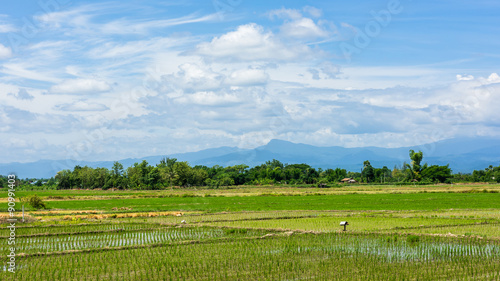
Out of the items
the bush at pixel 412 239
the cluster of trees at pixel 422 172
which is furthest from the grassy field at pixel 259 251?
the cluster of trees at pixel 422 172

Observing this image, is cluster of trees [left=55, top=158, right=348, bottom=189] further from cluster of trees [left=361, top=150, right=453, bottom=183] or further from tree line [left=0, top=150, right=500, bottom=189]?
cluster of trees [left=361, top=150, right=453, bottom=183]

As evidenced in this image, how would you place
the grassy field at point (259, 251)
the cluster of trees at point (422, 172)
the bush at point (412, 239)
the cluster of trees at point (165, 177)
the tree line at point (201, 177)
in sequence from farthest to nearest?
the cluster of trees at point (422, 172)
the tree line at point (201, 177)
the cluster of trees at point (165, 177)
the bush at point (412, 239)
the grassy field at point (259, 251)

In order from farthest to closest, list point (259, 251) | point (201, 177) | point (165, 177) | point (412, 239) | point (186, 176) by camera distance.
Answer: point (201, 177)
point (186, 176)
point (165, 177)
point (412, 239)
point (259, 251)

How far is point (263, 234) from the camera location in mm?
17172

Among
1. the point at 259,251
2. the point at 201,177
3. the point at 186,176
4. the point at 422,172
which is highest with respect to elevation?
the point at 422,172

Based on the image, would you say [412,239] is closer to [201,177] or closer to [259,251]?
[259,251]

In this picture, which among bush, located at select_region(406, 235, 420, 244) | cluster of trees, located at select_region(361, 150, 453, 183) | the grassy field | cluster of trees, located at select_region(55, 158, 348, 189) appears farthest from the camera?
cluster of trees, located at select_region(361, 150, 453, 183)

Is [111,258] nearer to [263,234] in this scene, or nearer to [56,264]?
[56,264]

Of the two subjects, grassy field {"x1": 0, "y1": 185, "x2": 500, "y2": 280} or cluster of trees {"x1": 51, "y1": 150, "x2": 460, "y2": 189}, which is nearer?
grassy field {"x1": 0, "y1": 185, "x2": 500, "y2": 280}

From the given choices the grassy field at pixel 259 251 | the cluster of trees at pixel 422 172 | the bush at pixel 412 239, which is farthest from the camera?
the cluster of trees at pixel 422 172

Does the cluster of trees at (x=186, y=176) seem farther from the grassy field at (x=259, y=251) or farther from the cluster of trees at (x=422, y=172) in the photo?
the grassy field at (x=259, y=251)

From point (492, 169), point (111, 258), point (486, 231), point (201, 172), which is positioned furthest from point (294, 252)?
point (492, 169)

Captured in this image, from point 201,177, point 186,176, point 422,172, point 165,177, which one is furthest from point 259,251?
point 422,172

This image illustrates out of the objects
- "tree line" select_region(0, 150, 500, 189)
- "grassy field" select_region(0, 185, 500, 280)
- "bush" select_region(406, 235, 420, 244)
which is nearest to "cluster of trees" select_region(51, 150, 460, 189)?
"tree line" select_region(0, 150, 500, 189)
